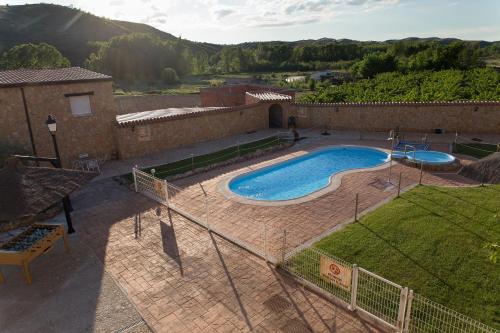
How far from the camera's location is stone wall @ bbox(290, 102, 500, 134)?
2275 cm

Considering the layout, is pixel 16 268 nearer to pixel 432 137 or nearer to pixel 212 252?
pixel 212 252

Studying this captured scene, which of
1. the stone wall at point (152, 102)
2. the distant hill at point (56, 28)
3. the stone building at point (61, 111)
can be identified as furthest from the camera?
the distant hill at point (56, 28)

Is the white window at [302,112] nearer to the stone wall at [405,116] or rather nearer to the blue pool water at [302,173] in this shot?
the stone wall at [405,116]

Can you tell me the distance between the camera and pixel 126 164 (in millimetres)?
20172

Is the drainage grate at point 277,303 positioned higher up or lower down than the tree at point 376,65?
lower down

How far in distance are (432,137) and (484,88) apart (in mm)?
10249

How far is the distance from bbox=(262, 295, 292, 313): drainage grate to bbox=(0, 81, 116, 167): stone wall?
16.0m

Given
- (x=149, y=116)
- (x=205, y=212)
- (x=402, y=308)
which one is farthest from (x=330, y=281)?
(x=149, y=116)

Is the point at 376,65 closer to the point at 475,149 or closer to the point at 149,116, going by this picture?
the point at 475,149

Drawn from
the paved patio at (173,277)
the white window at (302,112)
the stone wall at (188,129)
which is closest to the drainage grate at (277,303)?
the paved patio at (173,277)

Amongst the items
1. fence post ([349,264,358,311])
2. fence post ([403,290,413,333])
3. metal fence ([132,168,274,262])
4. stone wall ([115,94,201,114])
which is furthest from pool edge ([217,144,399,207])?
stone wall ([115,94,201,114])

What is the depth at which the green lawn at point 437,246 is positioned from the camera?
27.1 feet

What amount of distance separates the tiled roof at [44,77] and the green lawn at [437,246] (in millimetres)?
16200

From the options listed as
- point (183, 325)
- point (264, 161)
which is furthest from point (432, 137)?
point (183, 325)
